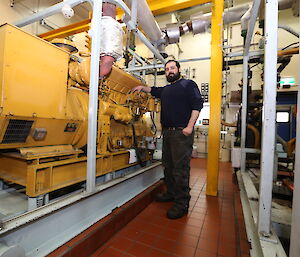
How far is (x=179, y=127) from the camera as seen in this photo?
2320 millimetres

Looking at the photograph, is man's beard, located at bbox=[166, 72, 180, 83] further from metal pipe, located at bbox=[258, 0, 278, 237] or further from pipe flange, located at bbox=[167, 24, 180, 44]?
pipe flange, located at bbox=[167, 24, 180, 44]

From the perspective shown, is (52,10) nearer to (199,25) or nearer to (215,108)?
(215,108)

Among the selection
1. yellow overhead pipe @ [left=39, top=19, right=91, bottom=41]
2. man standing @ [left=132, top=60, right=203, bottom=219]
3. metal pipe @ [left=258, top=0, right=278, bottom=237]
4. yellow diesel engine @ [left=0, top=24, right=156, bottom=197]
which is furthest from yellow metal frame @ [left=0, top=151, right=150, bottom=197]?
yellow overhead pipe @ [left=39, top=19, right=91, bottom=41]

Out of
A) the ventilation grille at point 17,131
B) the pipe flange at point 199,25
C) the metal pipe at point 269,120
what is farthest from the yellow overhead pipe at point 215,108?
the ventilation grille at point 17,131

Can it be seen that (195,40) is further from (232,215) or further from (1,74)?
(1,74)

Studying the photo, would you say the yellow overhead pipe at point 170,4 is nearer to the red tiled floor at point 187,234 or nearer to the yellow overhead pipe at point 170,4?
the yellow overhead pipe at point 170,4

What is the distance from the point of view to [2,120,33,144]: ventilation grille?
4.72ft

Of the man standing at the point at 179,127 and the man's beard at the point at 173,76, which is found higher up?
the man's beard at the point at 173,76

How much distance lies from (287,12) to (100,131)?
7.91 meters

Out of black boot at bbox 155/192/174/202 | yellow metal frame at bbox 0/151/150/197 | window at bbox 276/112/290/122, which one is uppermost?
window at bbox 276/112/290/122

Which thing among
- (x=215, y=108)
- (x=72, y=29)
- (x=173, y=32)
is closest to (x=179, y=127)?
(x=215, y=108)

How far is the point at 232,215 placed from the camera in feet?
7.52

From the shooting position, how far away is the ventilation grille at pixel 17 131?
1438mm

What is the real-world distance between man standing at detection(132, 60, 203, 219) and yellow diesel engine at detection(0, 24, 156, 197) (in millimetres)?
633
